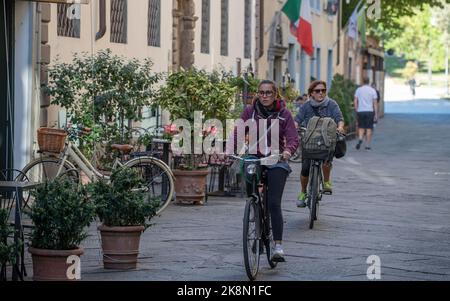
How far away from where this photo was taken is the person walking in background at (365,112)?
3072cm

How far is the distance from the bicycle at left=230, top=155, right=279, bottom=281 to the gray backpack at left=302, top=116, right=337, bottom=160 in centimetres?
343

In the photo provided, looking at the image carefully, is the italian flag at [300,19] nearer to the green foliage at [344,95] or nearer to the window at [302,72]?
the green foliage at [344,95]

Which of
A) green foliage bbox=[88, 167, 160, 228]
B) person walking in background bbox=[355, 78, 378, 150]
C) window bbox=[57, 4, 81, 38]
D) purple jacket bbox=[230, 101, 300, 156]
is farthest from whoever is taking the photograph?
person walking in background bbox=[355, 78, 378, 150]

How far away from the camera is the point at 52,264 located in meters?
9.31

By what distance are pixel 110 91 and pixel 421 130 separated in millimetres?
26530

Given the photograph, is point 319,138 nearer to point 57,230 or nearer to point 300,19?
point 57,230

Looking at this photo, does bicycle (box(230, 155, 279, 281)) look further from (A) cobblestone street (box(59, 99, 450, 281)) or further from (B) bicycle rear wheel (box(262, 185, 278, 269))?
(A) cobblestone street (box(59, 99, 450, 281))

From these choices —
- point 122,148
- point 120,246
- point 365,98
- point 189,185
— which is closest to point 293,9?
point 365,98

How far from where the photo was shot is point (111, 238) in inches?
406

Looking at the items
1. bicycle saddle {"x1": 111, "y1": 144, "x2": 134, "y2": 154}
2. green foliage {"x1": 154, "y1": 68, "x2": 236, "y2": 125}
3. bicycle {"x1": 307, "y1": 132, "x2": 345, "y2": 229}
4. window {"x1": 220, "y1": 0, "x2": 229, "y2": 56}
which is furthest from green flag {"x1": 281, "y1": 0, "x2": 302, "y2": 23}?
bicycle saddle {"x1": 111, "y1": 144, "x2": 134, "y2": 154}

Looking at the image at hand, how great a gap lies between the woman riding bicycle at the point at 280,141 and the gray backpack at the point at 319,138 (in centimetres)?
324

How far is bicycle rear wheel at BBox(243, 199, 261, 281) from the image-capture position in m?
9.80
